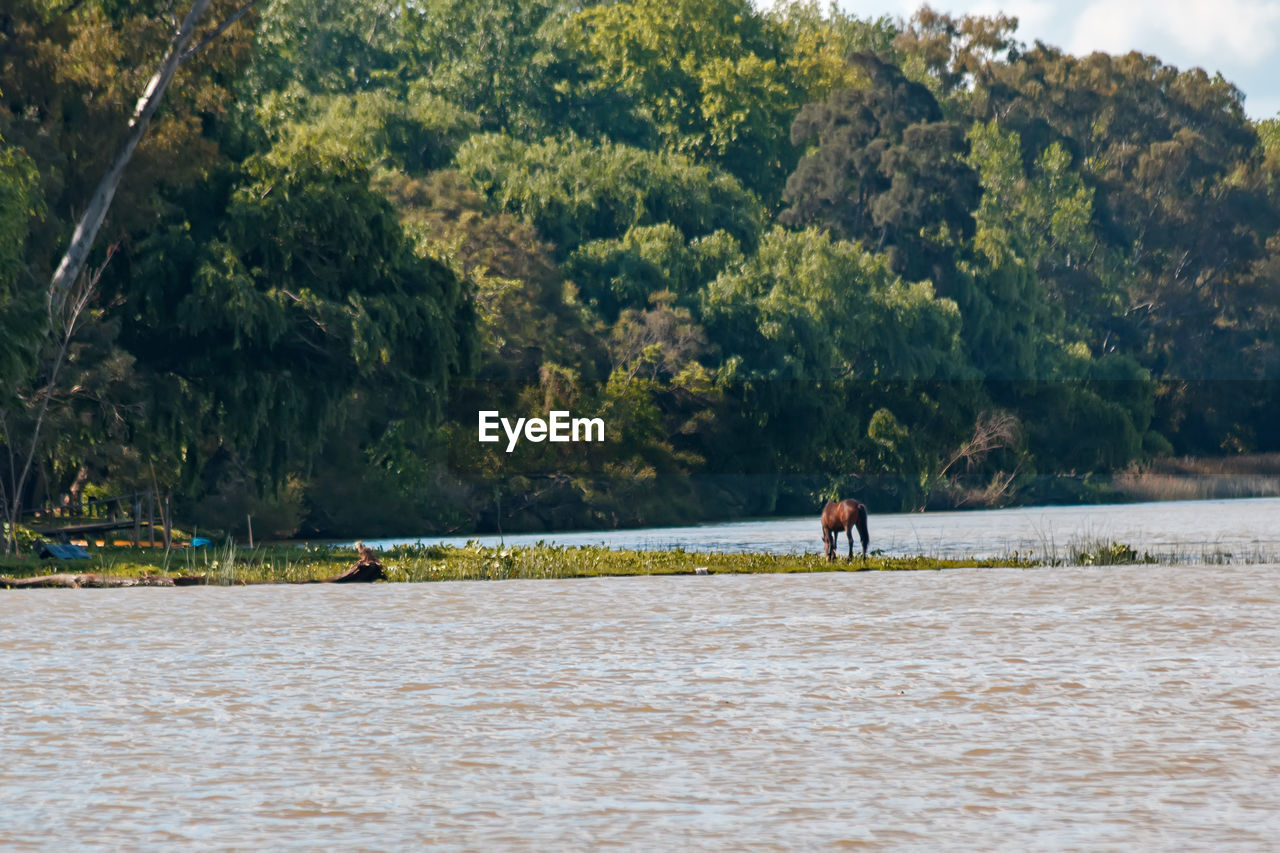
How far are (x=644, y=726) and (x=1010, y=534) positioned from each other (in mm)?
34047

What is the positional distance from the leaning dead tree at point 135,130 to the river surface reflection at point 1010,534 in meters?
10.2

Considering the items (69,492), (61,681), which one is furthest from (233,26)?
(61,681)

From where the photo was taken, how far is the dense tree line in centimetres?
4172

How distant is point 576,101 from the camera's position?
87.6 metres

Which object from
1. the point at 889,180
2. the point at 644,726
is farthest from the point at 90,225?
the point at 889,180

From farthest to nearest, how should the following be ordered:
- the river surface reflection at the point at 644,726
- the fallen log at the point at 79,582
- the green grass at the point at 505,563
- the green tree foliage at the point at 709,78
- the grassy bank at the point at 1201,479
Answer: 1. the green tree foliage at the point at 709,78
2. the grassy bank at the point at 1201,479
3. the green grass at the point at 505,563
4. the fallen log at the point at 79,582
5. the river surface reflection at the point at 644,726

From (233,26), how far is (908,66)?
60887 millimetres

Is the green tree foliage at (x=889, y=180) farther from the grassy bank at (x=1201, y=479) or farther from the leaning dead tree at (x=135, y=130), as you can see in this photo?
the leaning dead tree at (x=135, y=130)

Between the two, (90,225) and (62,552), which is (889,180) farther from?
(62,552)

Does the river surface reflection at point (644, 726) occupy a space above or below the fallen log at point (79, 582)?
below

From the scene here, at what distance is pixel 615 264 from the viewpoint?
69.1 metres

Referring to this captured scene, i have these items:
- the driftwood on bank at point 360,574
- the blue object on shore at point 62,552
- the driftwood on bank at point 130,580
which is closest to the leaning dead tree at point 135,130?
the blue object on shore at point 62,552

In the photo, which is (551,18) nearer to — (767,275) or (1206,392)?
(767,275)

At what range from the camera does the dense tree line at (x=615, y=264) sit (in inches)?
1642
